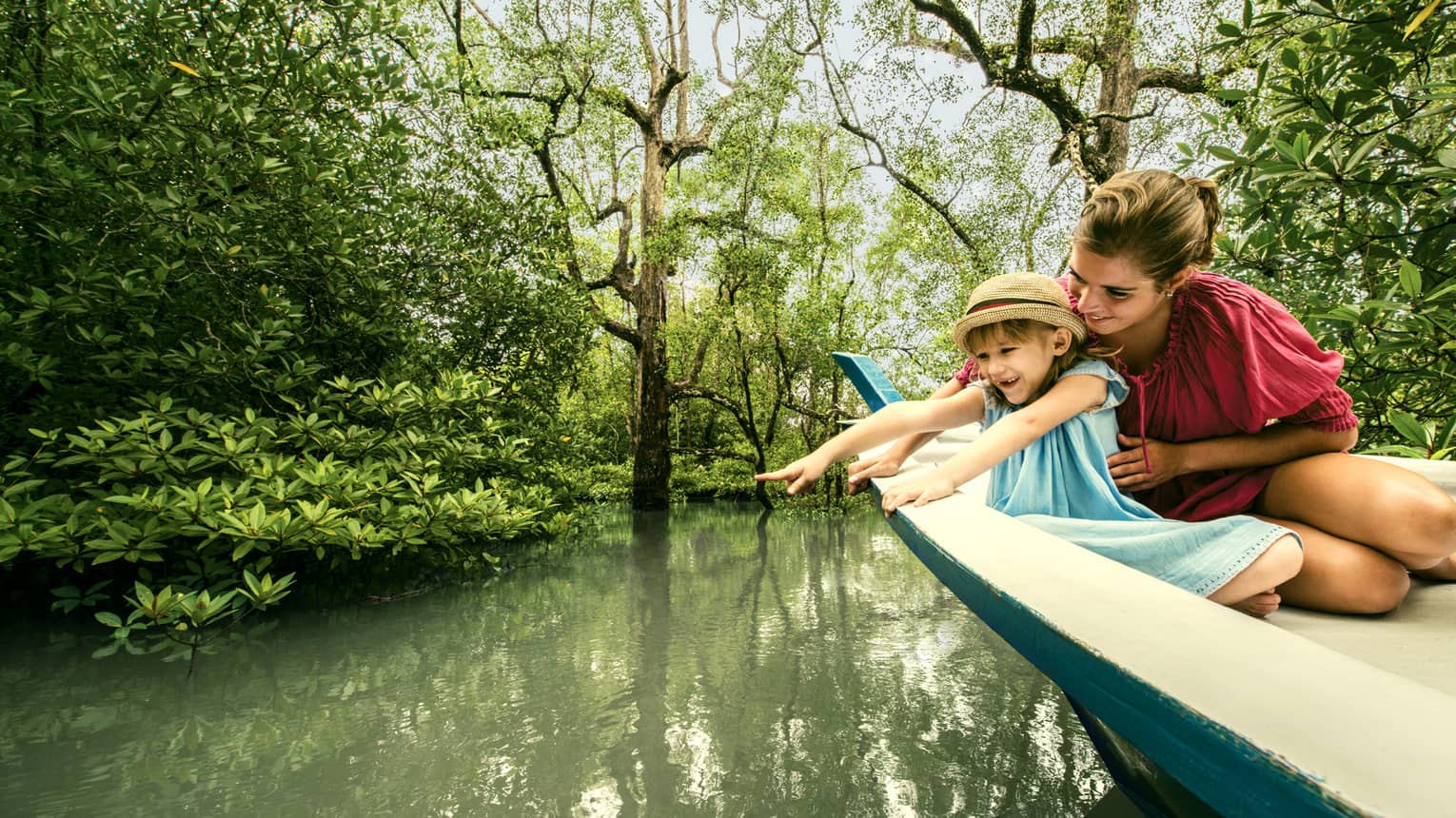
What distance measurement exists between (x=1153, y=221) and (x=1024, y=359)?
344 millimetres

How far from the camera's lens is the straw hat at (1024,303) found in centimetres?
136

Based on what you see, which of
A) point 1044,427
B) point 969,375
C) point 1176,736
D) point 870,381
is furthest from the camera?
point 870,381

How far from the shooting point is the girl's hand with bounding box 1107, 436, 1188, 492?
1439 mm

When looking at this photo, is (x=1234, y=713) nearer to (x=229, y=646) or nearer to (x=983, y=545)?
(x=983, y=545)

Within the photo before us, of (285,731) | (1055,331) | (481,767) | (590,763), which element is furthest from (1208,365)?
(285,731)

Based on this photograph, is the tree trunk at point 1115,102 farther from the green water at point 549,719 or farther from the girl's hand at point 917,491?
the girl's hand at point 917,491

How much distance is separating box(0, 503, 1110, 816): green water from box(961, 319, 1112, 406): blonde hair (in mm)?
1245

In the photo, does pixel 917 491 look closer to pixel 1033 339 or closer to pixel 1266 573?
pixel 1033 339

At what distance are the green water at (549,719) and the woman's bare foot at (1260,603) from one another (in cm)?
108

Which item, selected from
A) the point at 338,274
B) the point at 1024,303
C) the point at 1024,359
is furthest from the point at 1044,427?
the point at 338,274

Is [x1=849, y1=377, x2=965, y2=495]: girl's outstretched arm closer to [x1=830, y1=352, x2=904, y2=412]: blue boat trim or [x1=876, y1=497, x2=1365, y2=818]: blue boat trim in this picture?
[x1=830, y1=352, x2=904, y2=412]: blue boat trim

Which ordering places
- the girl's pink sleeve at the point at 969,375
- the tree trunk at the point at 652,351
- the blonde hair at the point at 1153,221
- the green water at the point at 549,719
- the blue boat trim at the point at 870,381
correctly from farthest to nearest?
the tree trunk at the point at 652,351 < the blue boat trim at the point at 870,381 < the green water at the point at 549,719 < the girl's pink sleeve at the point at 969,375 < the blonde hair at the point at 1153,221

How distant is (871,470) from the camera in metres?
1.99

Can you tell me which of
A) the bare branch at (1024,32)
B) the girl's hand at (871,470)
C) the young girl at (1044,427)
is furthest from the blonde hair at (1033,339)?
the bare branch at (1024,32)
